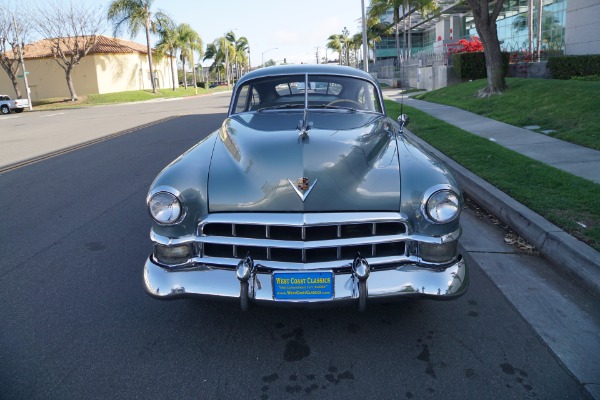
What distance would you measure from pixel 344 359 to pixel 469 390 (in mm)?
693

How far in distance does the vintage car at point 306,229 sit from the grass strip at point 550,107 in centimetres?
619

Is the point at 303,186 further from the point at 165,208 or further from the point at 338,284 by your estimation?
the point at 165,208

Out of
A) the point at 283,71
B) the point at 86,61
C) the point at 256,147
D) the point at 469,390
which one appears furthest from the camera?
the point at 86,61

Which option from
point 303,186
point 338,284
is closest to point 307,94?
point 303,186

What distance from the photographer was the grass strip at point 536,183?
4.63 meters

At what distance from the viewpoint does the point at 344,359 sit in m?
2.89

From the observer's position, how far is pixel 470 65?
73.3 feet

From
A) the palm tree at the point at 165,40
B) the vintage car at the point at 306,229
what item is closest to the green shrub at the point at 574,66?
the vintage car at the point at 306,229

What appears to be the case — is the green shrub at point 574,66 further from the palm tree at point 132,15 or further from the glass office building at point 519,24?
the palm tree at point 132,15

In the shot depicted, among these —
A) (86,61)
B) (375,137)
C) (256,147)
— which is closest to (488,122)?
(375,137)

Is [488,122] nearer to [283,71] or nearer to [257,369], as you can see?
[283,71]

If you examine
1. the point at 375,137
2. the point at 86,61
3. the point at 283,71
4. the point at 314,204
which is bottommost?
the point at 314,204

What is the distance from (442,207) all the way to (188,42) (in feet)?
192

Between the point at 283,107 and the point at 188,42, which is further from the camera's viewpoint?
the point at 188,42
